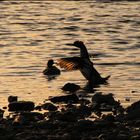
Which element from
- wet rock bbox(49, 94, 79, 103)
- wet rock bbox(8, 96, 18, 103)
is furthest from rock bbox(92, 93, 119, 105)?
wet rock bbox(8, 96, 18, 103)

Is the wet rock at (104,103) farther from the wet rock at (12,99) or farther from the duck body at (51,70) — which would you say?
the duck body at (51,70)

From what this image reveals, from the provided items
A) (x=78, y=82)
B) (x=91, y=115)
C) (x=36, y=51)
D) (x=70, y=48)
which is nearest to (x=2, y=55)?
(x=36, y=51)

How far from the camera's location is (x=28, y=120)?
17.3 meters

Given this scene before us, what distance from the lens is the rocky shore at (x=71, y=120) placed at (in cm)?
1581

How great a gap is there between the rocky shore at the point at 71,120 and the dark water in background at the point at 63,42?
1.05 meters

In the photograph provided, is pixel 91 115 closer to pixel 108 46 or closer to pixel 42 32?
pixel 108 46

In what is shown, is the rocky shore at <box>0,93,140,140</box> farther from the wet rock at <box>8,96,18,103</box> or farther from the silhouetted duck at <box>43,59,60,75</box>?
the silhouetted duck at <box>43,59,60,75</box>

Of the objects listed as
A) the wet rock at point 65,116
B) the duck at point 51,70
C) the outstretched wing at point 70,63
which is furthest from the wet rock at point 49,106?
the duck at point 51,70

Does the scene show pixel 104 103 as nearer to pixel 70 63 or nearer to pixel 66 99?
pixel 66 99

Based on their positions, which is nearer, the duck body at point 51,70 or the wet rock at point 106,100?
the wet rock at point 106,100

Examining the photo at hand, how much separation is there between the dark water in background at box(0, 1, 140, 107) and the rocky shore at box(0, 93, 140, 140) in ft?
3.45

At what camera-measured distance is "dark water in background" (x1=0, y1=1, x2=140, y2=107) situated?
76.3 ft

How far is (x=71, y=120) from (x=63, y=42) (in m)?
16.9

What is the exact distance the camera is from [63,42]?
34094mm
